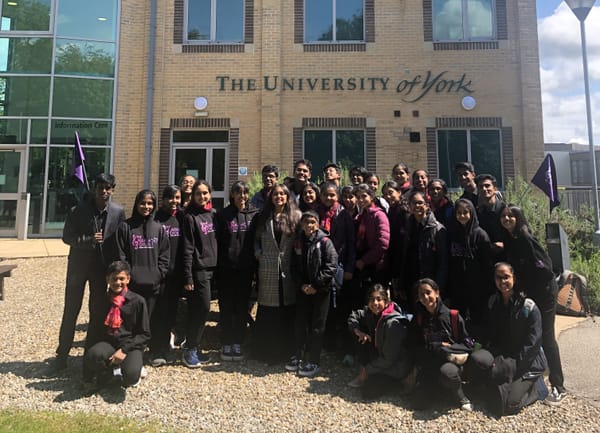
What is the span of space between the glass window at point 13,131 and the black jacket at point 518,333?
13.0m

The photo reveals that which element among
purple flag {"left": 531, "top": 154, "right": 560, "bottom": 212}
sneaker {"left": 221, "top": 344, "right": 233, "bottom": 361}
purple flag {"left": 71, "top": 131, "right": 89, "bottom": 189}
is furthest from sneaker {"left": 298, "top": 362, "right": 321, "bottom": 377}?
purple flag {"left": 531, "top": 154, "right": 560, "bottom": 212}

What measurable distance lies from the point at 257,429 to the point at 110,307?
1786 mm

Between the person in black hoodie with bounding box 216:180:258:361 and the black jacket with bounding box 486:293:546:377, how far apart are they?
2.42 meters

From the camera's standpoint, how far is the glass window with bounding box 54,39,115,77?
12281 millimetres

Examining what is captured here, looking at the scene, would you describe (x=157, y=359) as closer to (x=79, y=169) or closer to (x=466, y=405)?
(x=466, y=405)

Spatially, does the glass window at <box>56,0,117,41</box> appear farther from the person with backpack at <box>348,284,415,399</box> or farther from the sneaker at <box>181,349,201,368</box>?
the person with backpack at <box>348,284,415,399</box>

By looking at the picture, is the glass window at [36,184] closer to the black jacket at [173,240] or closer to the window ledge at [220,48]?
the window ledge at [220,48]

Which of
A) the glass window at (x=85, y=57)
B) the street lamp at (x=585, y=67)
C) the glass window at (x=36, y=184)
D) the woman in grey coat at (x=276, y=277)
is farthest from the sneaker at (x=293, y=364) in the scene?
the glass window at (x=85, y=57)

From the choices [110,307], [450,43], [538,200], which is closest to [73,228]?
[110,307]

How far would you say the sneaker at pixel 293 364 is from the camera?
433 centimetres

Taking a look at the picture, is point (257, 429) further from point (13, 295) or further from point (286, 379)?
point (13, 295)

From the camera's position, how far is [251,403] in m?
3.67

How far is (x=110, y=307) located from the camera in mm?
3945

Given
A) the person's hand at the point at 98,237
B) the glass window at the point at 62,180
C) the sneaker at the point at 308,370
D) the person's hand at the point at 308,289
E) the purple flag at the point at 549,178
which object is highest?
the glass window at the point at 62,180
